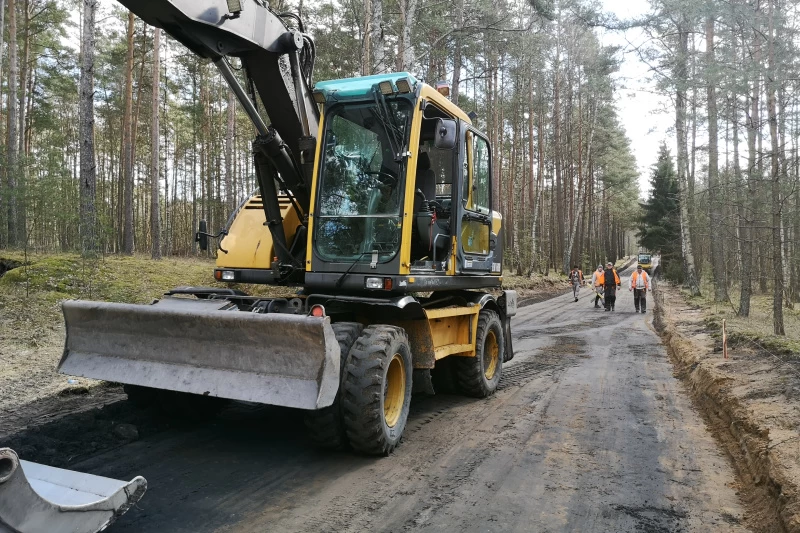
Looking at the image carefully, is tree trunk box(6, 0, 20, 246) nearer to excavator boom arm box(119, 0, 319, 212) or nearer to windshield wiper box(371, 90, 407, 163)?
excavator boom arm box(119, 0, 319, 212)

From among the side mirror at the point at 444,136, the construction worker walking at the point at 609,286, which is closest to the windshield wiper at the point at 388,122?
the side mirror at the point at 444,136

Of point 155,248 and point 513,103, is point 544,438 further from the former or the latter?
point 513,103

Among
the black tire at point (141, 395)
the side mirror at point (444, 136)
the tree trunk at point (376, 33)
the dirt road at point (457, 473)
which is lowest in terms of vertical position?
the dirt road at point (457, 473)

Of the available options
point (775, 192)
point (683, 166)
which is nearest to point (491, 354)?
point (775, 192)

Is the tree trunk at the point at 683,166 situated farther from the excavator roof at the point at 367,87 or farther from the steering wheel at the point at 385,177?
the steering wheel at the point at 385,177

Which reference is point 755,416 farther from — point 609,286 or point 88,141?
point 609,286

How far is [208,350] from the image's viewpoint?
448 cm

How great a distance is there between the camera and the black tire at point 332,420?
14.7ft

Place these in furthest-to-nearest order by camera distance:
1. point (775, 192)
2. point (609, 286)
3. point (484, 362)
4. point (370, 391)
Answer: point (609, 286) < point (775, 192) < point (484, 362) < point (370, 391)

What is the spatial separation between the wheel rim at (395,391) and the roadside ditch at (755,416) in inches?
107

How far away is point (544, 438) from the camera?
18.0ft

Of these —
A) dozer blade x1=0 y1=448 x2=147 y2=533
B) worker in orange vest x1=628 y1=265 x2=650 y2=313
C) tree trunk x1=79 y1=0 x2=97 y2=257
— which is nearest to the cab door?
dozer blade x1=0 y1=448 x2=147 y2=533

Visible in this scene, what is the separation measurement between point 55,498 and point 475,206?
196 inches

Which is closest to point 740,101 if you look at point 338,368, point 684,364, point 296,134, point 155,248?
point 684,364
